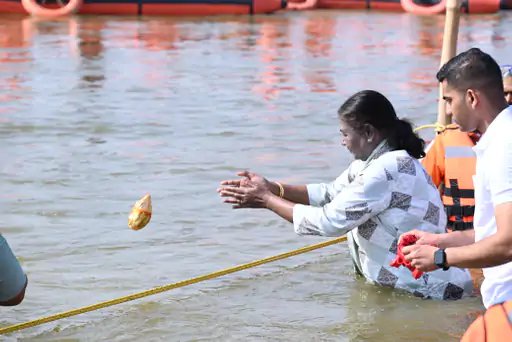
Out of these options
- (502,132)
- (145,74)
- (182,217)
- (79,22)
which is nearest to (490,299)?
(502,132)

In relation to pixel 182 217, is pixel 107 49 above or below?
below

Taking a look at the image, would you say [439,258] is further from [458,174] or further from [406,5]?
[406,5]

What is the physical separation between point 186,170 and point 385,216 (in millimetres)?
4896

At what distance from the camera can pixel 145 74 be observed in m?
16.6

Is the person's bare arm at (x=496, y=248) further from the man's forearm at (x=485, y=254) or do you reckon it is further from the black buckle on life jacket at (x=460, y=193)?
the black buckle on life jacket at (x=460, y=193)

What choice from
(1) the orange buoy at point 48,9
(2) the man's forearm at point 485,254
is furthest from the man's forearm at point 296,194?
(1) the orange buoy at point 48,9

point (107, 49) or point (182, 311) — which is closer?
point (182, 311)

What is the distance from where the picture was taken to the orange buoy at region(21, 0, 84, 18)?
83.5 feet

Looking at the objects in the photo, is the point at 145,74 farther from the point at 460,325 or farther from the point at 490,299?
the point at 490,299

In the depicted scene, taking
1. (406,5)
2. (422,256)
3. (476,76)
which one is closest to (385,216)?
(422,256)

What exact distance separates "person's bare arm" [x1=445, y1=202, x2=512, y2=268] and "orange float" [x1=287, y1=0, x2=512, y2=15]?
85.1ft

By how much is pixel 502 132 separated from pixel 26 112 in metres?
10.4

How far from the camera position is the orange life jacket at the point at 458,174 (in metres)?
5.68

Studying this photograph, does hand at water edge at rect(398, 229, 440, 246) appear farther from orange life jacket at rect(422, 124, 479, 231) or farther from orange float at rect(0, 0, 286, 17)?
orange float at rect(0, 0, 286, 17)
